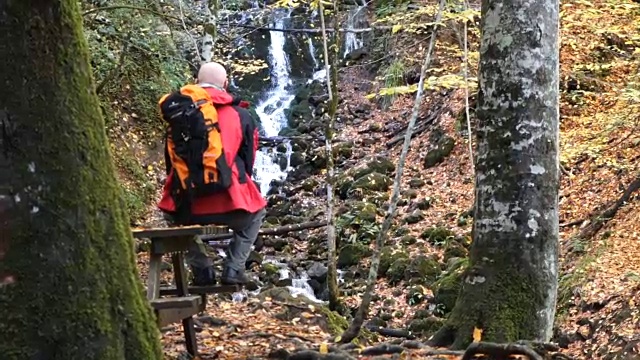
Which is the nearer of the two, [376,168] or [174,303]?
[174,303]


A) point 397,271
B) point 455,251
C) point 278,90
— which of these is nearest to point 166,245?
point 397,271

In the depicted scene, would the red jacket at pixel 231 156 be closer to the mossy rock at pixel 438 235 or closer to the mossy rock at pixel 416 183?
the mossy rock at pixel 438 235

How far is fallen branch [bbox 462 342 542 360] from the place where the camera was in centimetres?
347

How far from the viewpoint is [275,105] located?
2205 cm

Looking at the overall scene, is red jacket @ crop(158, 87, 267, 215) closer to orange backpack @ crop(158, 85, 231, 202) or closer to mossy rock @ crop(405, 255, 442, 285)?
orange backpack @ crop(158, 85, 231, 202)

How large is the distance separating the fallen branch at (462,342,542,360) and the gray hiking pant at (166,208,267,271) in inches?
71.9

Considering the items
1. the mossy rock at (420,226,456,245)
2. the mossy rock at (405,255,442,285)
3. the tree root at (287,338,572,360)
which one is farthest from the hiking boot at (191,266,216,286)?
the mossy rock at (420,226,456,245)

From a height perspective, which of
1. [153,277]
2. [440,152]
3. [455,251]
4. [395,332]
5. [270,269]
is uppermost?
[440,152]

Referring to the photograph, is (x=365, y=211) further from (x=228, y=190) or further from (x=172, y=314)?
(x=172, y=314)

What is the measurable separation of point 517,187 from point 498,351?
3.38 feet

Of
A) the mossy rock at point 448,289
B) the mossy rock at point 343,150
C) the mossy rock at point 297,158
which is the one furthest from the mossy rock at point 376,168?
the mossy rock at point 448,289

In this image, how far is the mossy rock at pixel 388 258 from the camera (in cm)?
1223

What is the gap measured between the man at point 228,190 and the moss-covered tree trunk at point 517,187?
1573 mm

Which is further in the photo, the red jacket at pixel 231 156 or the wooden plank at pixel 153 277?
the red jacket at pixel 231 156
